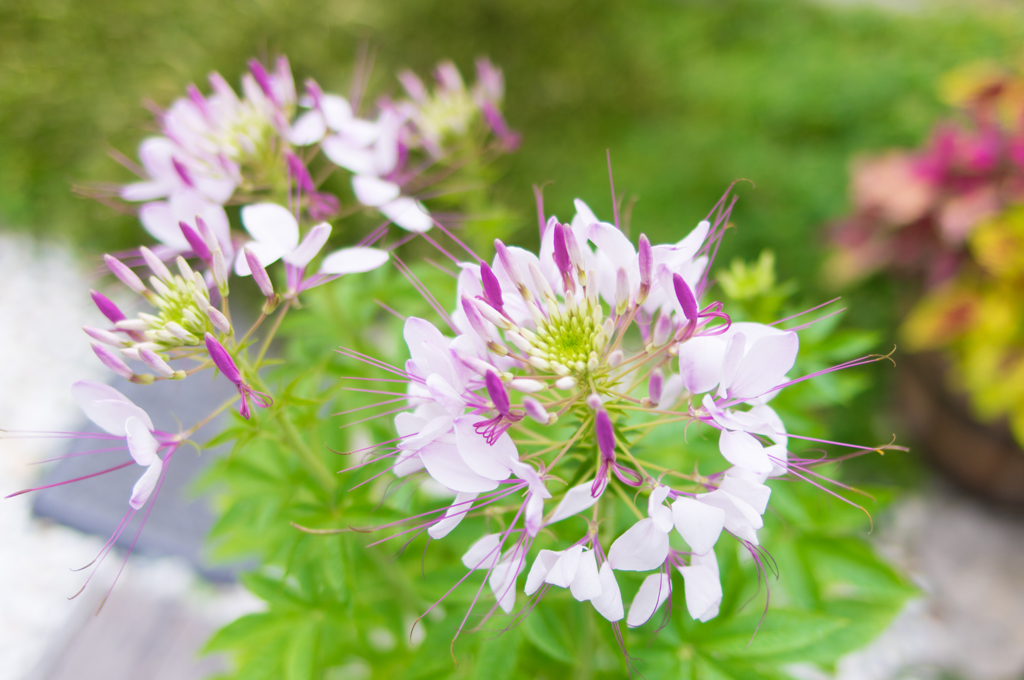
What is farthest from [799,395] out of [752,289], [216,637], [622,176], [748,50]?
[748,50]

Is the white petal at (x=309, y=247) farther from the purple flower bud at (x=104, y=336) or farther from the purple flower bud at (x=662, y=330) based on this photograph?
the purple flower bud at (x=662, y=330)

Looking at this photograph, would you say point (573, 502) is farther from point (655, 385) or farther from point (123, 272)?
point (123, 272)

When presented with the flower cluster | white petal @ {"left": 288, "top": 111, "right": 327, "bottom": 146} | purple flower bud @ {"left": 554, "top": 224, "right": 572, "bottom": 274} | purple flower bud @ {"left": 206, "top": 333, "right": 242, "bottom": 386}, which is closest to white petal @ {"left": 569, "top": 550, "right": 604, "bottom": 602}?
purple flower bud @ {"left": 554, "top": 224, "right": 572, "bottom": 274}

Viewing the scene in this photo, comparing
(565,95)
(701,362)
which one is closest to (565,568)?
(701,362)

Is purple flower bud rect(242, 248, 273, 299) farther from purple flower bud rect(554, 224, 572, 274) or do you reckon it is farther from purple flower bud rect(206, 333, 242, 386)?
purple flower bud rect(554, 224, 572, 274)

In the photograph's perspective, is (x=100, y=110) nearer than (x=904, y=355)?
No

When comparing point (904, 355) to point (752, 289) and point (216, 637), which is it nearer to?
point (752, 289)
